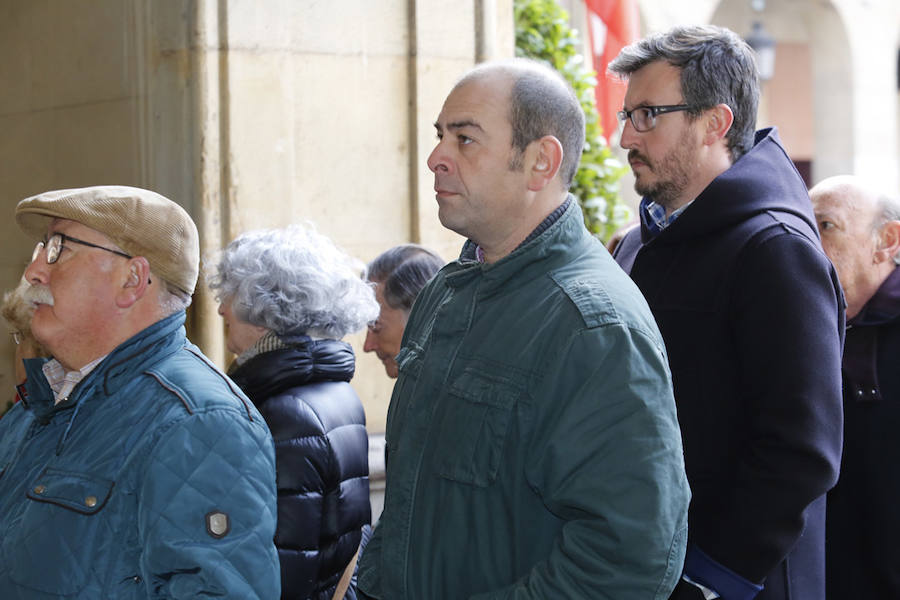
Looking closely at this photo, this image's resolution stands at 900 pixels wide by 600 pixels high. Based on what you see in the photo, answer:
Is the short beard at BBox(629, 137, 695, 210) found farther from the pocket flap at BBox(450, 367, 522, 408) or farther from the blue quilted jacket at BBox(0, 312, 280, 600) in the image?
the blue quilted jacket at BBox(0, 312, 280, 600)

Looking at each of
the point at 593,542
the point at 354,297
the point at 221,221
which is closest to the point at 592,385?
the point at 593,542

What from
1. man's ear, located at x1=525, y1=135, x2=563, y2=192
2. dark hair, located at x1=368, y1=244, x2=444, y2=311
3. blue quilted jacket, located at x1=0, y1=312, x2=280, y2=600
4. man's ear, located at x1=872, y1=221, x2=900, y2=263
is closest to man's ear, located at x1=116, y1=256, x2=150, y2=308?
blue quilted jacket, located at x1=0, y1=312, x2=280, y2=600

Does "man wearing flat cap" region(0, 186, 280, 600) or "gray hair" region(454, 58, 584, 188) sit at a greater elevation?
"gray hair" region(454, 58, 584, 188)

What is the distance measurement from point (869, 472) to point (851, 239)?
687 mm

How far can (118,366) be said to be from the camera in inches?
92.7

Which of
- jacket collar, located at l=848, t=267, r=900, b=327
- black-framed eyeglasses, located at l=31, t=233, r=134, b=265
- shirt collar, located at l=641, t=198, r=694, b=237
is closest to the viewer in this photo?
black-framed eyeglasses, located at l=31, t=233, r=134, b=265

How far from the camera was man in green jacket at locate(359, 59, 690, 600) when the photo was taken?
6.52 ft

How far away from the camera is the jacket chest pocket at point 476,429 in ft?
6.84

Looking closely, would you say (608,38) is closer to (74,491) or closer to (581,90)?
(581,90)

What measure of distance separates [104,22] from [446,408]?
132 inches

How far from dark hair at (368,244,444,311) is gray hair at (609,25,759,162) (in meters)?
1.28

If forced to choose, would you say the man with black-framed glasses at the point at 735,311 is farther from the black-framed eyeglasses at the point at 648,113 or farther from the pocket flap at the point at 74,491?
the pocket flap at the point at 74,491

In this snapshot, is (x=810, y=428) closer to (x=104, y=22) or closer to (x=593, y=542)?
(x=593, y=542)

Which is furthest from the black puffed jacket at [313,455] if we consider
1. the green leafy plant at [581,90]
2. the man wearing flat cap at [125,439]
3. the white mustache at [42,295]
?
the green leafy plant at [581,90]
